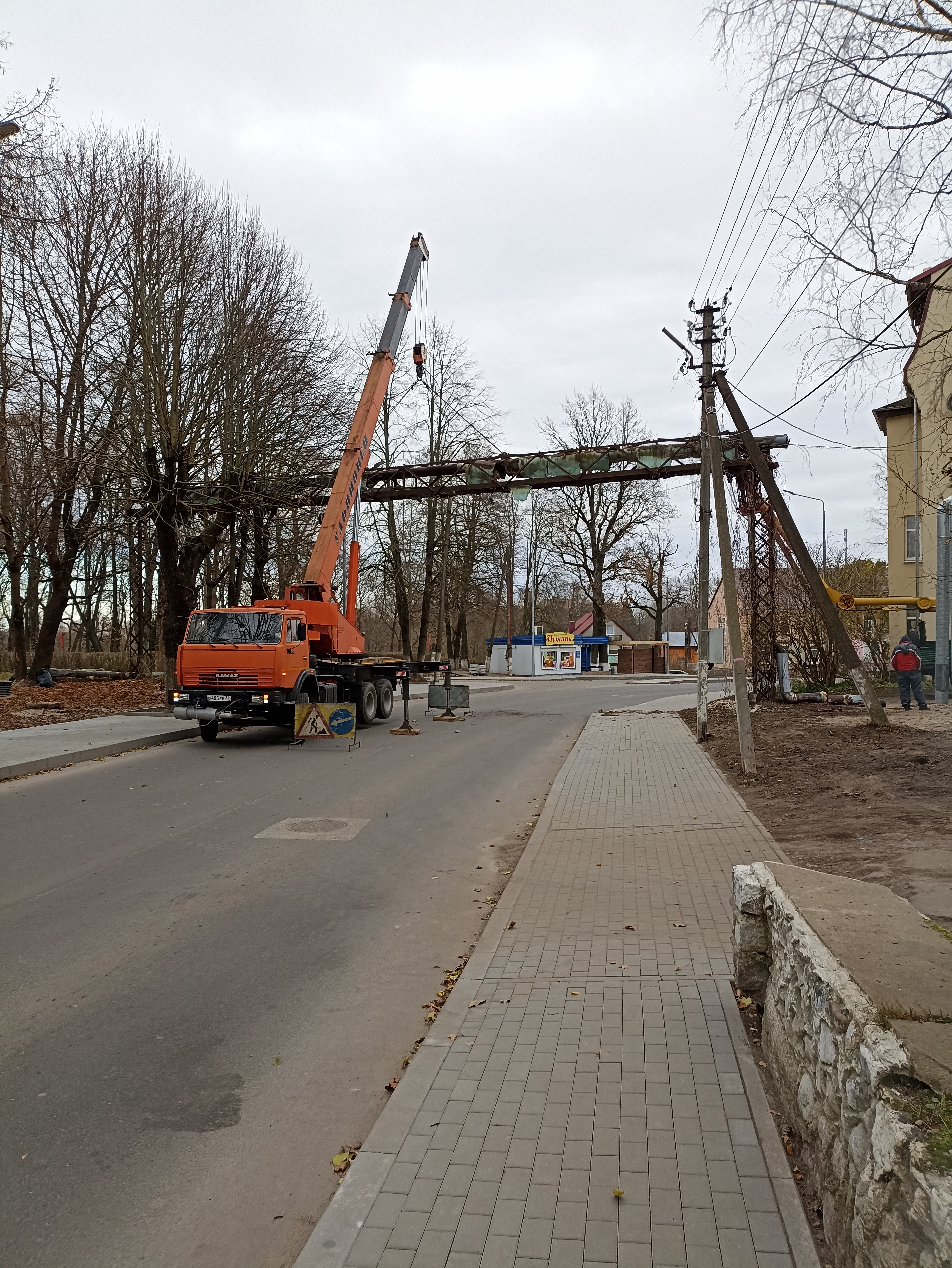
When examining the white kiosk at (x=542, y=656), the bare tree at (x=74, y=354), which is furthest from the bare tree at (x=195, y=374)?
the white kiosk at (x=542, y=656)

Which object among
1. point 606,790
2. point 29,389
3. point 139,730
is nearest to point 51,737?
point 139,730

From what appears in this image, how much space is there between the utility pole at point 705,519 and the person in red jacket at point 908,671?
21.9 ft

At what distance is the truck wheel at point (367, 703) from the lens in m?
20.1

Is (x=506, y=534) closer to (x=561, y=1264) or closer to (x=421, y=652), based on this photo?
(x=421, y=652)

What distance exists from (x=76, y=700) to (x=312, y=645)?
780cm

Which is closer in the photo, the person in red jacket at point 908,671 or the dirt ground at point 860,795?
the dirt ground at point 860,795

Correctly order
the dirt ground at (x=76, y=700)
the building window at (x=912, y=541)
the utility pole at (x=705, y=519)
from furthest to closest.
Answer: the building window at (x=912, y=541)
the dirt ground at (x=76, y=700)
the utility pole at (x=705, y=519)

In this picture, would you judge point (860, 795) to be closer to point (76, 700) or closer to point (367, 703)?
point (367, 703)

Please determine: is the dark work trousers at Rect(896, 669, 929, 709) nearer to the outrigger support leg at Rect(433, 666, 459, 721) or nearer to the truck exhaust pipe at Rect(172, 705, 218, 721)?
the outrigger support leg at Rect(433, 666, 459, 721)

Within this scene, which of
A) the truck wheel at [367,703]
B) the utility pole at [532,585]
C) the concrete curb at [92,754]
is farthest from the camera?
the utility pole at [532,585]

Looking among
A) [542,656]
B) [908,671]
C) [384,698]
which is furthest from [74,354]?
[542,656]

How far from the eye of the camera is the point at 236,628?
16.9 meters

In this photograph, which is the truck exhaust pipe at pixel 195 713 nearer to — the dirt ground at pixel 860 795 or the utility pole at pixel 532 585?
the dirt ground at pixel 860 795

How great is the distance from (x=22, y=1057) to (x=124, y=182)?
24.0 m
